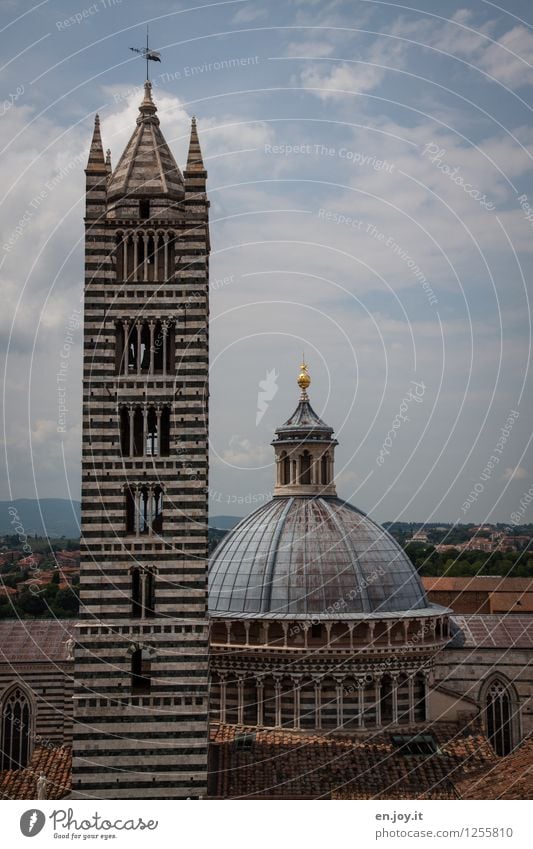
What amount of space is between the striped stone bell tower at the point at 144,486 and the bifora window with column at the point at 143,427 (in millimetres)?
31

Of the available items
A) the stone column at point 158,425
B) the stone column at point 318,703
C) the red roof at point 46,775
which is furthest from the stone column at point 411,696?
the stone column at point 158,425

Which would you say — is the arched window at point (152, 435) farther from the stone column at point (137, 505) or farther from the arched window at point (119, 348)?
the arched window at point (119, 348)

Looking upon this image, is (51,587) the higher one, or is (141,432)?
(51,587)

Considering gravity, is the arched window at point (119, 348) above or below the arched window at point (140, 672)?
above

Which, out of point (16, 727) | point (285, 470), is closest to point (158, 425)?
point (285, 470)

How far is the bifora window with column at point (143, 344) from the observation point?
30.3 meters

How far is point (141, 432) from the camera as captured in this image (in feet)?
100

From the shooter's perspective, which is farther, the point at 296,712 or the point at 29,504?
the point at 29,504

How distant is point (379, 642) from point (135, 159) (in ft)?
54.0

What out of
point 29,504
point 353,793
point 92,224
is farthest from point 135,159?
point 353,793

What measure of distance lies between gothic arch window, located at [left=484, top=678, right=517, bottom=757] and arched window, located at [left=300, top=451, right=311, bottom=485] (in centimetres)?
1078

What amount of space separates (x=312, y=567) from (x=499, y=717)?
11.5 metres
